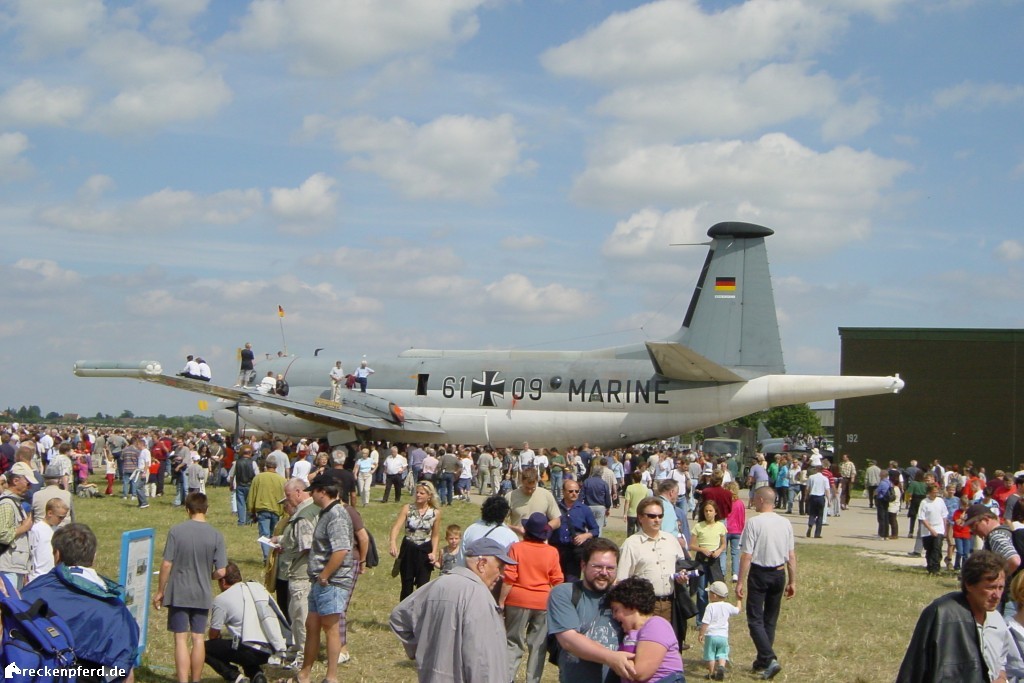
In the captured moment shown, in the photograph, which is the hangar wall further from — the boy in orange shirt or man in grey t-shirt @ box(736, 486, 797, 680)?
the boy in orange shirt

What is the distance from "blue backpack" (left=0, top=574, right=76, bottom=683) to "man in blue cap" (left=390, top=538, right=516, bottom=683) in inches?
59.3

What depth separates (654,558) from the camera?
7.24 m

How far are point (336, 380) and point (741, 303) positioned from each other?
46.1ft

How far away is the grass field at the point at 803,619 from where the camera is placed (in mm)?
8969

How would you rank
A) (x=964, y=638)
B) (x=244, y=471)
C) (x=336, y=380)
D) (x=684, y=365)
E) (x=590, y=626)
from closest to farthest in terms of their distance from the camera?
1. (x=964, y=638)
2. (x=590, y=626)
3. (x=244, y=471)
4. (x=684, y=365)
5. (x=336, y=380)

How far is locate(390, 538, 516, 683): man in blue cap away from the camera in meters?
4.95

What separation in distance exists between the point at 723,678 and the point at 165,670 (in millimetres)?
4758

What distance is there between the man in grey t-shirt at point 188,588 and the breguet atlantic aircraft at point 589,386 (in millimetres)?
19713

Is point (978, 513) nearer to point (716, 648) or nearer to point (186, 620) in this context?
point (716, 648)

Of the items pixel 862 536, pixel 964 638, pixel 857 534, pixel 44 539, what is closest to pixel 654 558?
pixel 964 638

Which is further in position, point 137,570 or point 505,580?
point 137,570

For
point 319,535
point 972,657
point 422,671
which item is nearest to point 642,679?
point 422,671

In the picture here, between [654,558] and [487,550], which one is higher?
[487,550]

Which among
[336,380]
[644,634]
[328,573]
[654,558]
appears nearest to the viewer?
[644,634]
